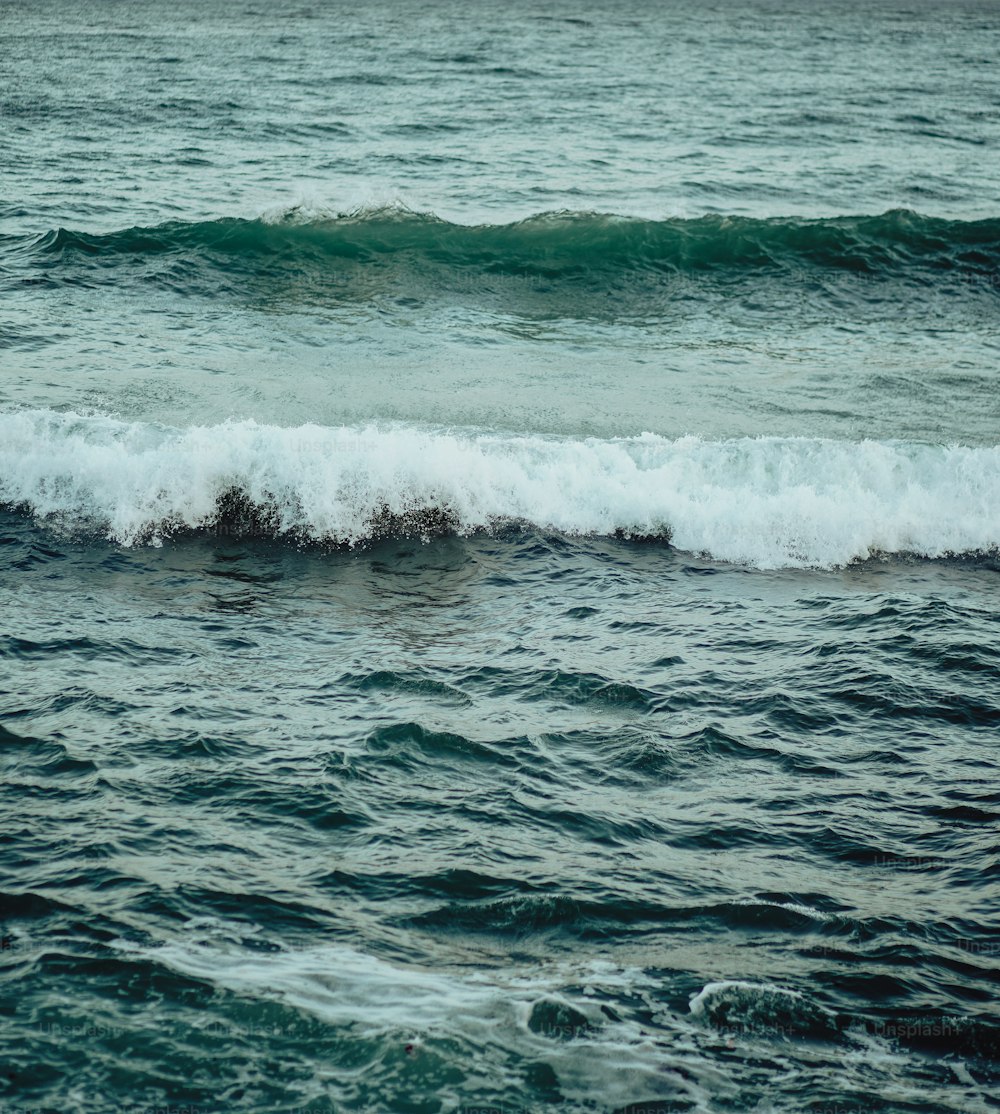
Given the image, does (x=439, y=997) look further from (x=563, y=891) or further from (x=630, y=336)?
(x=630, y=336)

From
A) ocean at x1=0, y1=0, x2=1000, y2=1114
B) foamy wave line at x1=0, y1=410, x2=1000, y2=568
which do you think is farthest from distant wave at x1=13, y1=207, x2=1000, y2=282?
foamy wave line at x1=0, y1=410, x2=1000, y2=568

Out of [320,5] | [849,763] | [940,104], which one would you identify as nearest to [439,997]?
[849,763]

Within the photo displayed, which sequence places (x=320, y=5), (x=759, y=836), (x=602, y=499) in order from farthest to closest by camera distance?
(x=320, y=5), (x=602, y=499), (x=759, y=836)

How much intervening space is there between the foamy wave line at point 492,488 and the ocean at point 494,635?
0.05 metres

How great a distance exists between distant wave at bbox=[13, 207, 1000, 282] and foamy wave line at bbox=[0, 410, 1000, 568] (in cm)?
739

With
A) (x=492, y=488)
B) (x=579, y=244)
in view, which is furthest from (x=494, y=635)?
(x=579, y=244)

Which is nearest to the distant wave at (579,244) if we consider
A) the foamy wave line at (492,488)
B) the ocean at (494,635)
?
the ocean at (494,635)

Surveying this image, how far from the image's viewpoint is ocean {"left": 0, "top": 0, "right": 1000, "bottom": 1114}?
4699mm

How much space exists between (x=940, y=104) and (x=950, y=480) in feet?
76.6

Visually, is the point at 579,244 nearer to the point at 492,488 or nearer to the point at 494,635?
the point at 492,488

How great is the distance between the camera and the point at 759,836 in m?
6.06

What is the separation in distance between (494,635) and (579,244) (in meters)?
12.0

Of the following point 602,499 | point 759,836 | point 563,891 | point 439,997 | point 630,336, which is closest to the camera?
point 439,997

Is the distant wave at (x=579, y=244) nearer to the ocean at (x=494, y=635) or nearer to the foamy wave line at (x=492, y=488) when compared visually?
the ocean at (x=494, y=635)
